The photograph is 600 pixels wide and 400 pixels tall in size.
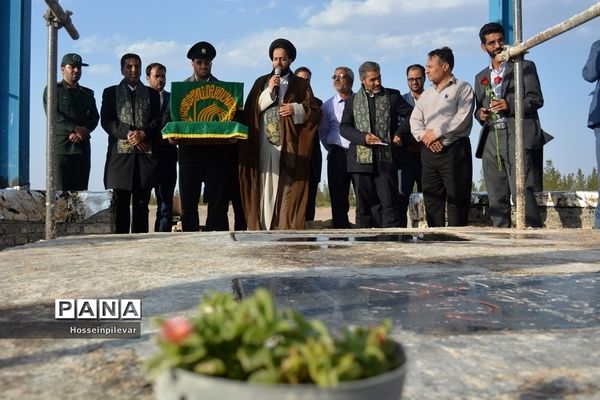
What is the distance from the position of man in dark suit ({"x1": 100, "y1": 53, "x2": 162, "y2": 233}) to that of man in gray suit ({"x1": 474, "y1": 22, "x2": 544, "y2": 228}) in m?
2.49

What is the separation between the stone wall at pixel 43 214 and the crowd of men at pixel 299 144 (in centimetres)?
14

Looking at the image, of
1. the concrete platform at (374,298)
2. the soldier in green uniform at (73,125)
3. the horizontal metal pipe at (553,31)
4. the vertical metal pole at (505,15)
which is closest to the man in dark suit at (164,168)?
the soldier in green uniform at (73,125)

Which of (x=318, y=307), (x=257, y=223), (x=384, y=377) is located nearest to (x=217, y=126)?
(x=257, y=223)

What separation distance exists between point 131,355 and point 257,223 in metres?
3.66

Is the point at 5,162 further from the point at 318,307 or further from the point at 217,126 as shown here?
the point at 318,307

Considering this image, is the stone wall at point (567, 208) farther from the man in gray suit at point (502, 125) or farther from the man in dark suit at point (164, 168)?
the man in dark suit at point (164, 168)

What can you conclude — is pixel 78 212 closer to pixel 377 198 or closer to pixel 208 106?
pixel 208 106

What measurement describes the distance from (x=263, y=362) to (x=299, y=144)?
4.17 metres

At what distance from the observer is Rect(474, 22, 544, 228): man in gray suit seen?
4.35 m

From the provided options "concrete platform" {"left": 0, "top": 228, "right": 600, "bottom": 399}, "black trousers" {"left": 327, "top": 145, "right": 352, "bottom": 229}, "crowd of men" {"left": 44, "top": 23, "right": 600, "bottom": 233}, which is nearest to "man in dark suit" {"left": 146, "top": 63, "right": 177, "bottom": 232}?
"crowd of men" {"left": 44, "top": 23, "right": 600, "bottom": 233}

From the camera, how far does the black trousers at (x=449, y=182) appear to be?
14.6ft

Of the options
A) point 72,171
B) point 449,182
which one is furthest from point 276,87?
point 72,171

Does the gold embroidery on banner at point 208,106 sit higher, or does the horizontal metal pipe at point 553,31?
the horizontal metal pipe at point 553,31

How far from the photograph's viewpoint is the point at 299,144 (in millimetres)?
4660
